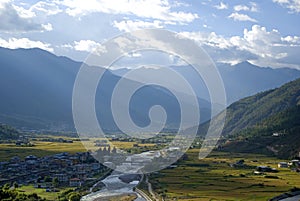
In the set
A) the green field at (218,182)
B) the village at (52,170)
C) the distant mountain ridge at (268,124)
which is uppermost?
the distant mountain ridge at (268,124)

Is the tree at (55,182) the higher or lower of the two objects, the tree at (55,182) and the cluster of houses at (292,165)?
the higher

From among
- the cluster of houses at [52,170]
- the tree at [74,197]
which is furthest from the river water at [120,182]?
the cluster of houses at [52,170]

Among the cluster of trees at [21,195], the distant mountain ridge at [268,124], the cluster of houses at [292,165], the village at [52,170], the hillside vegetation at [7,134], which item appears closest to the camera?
the cluster of trees at [21,195]

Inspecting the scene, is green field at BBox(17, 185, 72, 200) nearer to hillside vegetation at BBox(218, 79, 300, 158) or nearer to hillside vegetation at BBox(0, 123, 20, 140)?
hillside vegetation at BBox(218, 79, 300, 158)

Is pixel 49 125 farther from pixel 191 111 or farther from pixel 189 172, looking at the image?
pixel 189 172

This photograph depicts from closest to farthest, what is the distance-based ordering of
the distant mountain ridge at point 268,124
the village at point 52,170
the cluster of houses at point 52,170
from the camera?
the village at point 52,170
the cluster of houses at point 52,170
the distant mountain ridge at point 268,124

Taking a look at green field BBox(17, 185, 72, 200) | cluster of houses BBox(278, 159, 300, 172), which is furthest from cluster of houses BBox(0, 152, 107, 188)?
cluster of houses BBox(278, 159, 300, 172)

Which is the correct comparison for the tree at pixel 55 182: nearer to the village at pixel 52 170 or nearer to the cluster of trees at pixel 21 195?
the village at pixel 52 170

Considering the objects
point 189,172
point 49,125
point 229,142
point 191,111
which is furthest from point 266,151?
point 191,111
